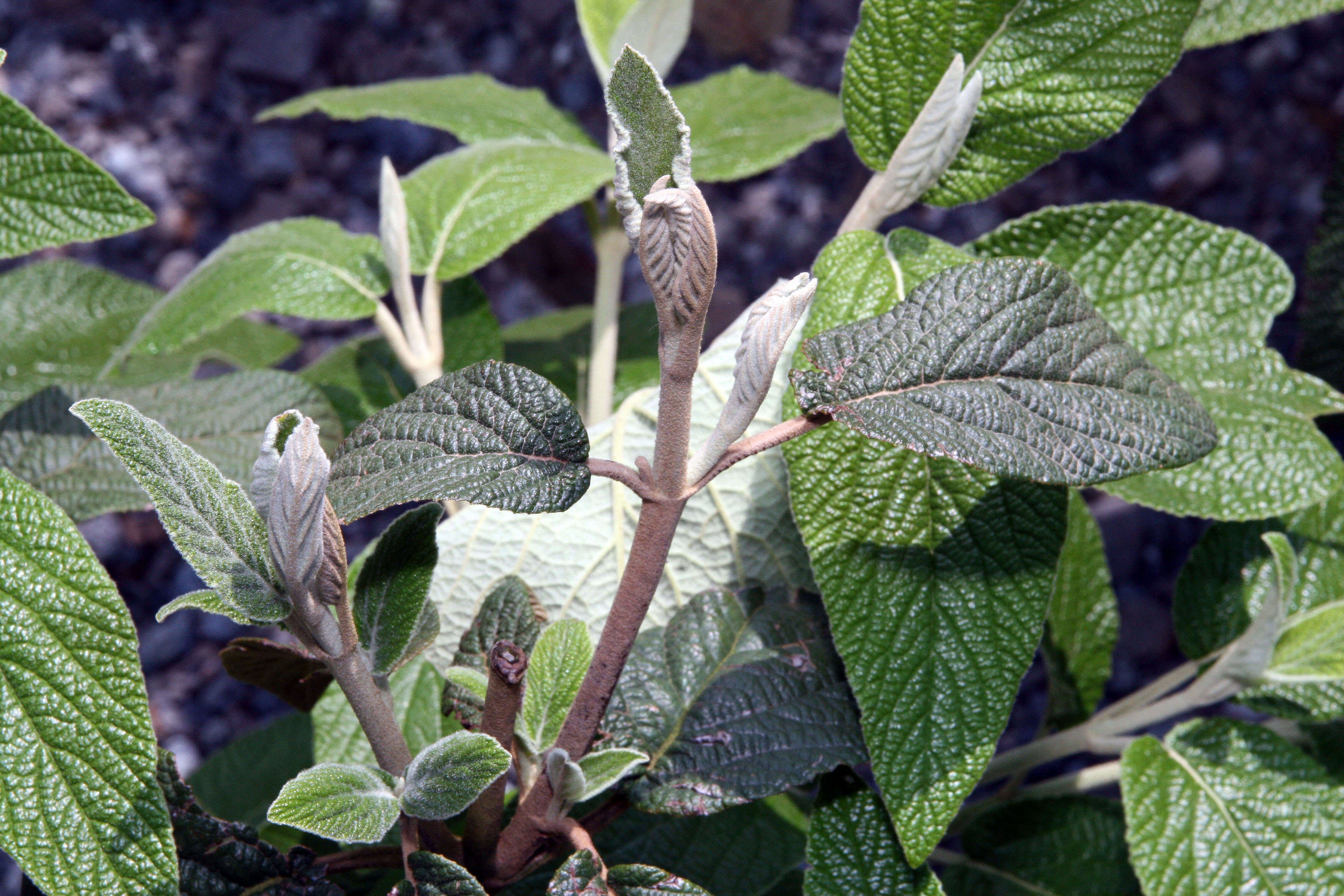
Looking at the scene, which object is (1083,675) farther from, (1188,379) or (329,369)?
(329,369)

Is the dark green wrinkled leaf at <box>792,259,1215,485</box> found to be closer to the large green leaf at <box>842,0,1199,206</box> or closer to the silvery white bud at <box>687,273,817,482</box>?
the silvery white bud at <box>687,273,817,482</box>

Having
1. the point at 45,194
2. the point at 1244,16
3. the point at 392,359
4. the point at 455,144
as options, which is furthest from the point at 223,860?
the point at 455,144

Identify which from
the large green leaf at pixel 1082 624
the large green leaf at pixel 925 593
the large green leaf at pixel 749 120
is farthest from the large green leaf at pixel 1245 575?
the large green leaf at pixel 749 120

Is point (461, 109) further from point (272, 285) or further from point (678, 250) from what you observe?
point (678, 250)

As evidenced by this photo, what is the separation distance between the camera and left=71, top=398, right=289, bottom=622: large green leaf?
0.32 m

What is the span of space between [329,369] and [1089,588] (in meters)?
0.54

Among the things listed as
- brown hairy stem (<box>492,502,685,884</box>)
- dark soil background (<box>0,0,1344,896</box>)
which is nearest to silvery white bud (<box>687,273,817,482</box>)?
brown hairy stem (<box>492,502,685,884</box>)

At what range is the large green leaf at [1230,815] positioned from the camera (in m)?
0.50

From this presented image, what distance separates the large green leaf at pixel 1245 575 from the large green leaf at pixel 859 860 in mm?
275

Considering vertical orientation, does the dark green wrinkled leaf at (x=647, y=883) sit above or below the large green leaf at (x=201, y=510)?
below

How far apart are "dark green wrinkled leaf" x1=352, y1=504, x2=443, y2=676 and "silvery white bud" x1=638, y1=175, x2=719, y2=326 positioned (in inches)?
5.2

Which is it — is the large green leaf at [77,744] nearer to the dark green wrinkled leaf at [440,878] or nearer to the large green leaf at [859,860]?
the dark green wrinkled leaf at [440,878]

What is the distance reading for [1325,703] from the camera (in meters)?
0.56

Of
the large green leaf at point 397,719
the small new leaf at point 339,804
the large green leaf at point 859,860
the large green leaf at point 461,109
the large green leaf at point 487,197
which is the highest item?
the large green leaf at point 461,109
